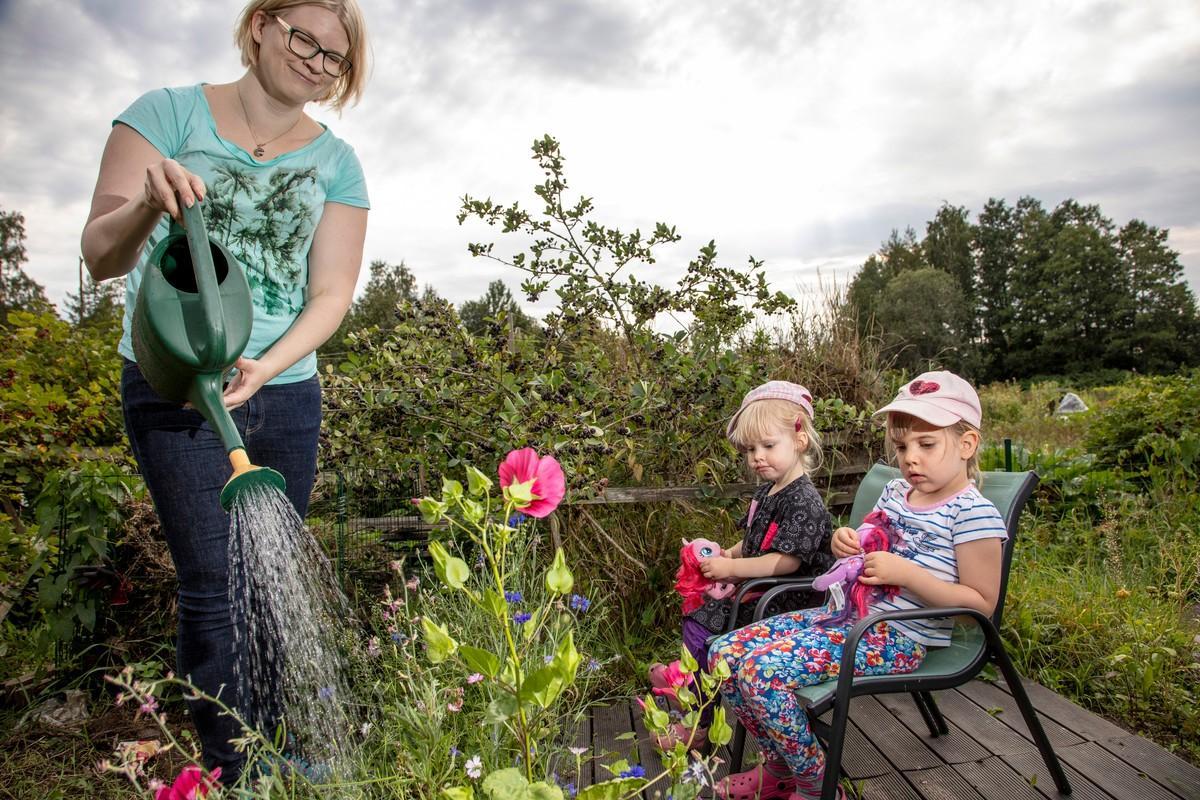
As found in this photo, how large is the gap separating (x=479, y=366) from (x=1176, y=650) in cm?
273

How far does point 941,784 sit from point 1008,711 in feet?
1.82

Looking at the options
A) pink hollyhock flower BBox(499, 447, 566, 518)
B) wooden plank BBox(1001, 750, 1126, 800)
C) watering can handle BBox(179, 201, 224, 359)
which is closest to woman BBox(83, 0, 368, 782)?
watering can handle BBox(179, 201, 224, 359)

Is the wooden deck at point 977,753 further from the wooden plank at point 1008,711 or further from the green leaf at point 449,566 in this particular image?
the green leaf at point 449,566

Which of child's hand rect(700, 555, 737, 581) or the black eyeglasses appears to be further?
child's hand rect(700, 555, 737, 581)

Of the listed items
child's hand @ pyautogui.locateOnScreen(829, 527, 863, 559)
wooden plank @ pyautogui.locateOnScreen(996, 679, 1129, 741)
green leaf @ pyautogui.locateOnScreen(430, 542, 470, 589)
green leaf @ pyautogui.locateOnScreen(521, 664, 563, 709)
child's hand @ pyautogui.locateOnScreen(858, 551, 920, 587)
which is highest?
green leaf @ pyautogui.locateOnScreen(430, 542, 470, 589)

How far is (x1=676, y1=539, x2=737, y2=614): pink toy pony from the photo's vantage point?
2.07m

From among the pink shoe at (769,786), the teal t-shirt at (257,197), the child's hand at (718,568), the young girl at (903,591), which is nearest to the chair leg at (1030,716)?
the young girl at (903,591)

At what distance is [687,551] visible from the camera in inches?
82.8

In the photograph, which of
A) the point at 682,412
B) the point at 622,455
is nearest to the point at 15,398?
the point at 622,455

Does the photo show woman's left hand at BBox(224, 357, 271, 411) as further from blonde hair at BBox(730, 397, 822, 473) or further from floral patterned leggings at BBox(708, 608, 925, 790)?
blonde hair at BBox(730, 397, 822, 473)

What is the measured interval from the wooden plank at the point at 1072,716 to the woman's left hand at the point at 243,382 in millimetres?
2067

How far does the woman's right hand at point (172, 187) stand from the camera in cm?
107

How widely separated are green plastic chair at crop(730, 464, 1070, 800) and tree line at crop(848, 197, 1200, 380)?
3538cm

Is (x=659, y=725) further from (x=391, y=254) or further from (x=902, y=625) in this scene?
(x=391, y=254)
